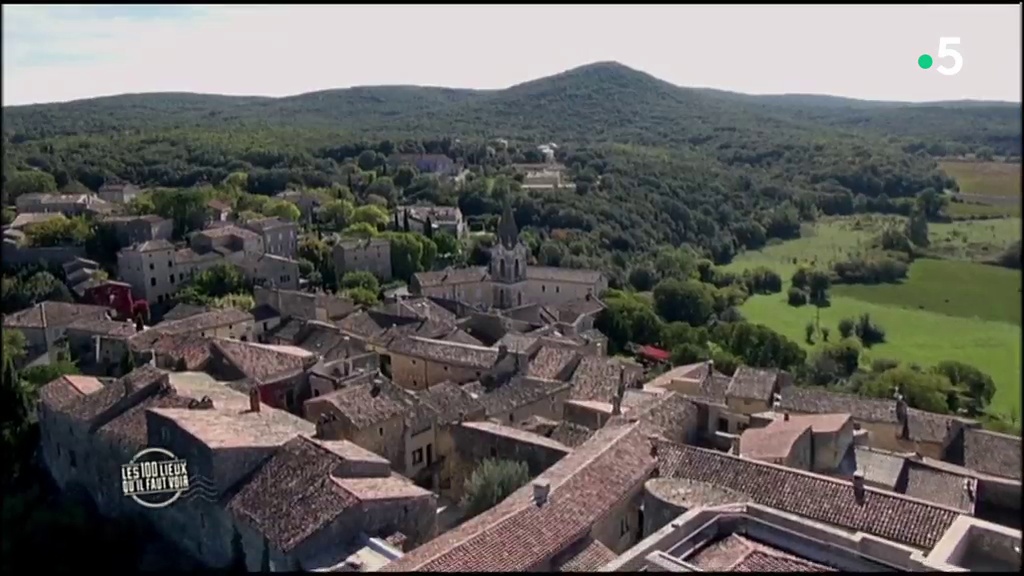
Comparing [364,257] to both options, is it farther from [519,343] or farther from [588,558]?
[588,558]

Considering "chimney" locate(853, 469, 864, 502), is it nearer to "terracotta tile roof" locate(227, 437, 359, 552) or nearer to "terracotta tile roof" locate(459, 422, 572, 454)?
"terracotta tile roof" locate(459, 422, 572, 454)

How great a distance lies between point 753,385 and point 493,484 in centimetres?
776

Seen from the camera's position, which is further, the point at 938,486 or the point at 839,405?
the point at 839,405

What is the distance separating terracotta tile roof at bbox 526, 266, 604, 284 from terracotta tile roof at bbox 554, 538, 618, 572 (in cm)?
2202

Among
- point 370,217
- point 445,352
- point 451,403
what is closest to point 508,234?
point 370,217

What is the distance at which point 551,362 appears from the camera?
18.0 metres

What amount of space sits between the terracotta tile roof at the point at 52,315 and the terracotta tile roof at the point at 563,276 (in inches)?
569

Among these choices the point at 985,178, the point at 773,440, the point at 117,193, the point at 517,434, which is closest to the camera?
the point at 985,178

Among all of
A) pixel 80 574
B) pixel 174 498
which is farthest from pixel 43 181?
pixel 80 574

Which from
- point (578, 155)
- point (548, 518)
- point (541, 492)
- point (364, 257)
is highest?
point (578, 155)

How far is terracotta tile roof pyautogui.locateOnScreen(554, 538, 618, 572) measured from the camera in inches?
335

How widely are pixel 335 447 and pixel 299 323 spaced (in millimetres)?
11610

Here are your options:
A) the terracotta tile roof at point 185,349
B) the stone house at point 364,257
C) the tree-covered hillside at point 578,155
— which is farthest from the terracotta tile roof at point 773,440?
the stone house at point 364,257

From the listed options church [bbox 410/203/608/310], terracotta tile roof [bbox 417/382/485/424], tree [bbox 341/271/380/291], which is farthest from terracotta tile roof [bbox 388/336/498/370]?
tree [bbox 341/271/380/291]
